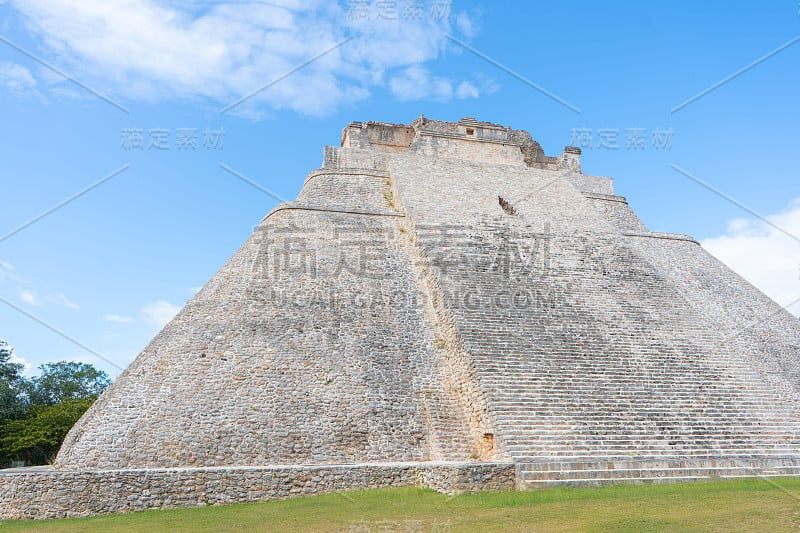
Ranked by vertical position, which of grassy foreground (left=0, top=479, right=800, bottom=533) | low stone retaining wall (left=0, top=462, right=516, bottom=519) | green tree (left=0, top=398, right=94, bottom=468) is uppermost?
green tree (left=0, top=398, right=94, bottom=468)

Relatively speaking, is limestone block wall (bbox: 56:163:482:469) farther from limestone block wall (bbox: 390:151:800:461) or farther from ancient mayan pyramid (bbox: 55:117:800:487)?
limestone block wall (bbox: 390:151:800:461)

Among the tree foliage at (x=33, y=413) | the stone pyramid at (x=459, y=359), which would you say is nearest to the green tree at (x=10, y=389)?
the tree foliage at (x=33, y=413)

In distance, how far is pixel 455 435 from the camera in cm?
945

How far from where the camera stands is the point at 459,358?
10367 millimetres

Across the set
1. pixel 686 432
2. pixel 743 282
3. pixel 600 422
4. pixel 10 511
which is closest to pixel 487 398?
pixel 600 422

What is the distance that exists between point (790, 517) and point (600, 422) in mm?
3504

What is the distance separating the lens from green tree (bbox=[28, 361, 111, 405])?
25.2m

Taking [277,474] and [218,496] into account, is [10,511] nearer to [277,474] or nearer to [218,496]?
[218,496]

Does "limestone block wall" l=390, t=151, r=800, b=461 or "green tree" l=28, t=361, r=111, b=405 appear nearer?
"limestone block wall" l=390, t=151, r=800, b=461

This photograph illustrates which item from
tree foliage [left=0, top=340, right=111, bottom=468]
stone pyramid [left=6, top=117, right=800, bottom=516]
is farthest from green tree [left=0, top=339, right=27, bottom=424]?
stone pyramid [left=6, top=117, right=800, bottom=516]

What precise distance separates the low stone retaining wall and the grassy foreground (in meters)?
0.18

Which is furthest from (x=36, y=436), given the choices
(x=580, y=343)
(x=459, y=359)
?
(x=580, y=343)

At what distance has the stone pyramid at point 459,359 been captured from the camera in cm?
888

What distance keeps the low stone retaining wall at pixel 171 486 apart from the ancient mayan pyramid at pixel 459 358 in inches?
30.5
